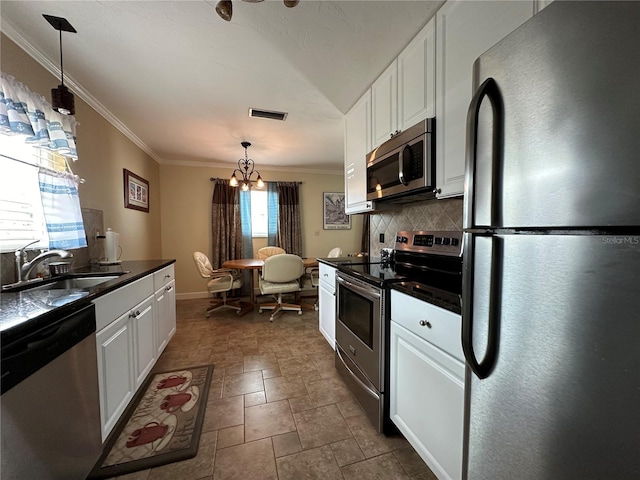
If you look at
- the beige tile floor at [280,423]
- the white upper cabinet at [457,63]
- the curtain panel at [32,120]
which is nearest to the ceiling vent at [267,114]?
the curtain panel at [32,120]

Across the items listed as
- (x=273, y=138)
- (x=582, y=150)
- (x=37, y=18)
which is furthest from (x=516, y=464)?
(x=273, y=138)

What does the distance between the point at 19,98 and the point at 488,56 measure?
2319 mm

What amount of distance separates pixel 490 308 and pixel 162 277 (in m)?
2.46

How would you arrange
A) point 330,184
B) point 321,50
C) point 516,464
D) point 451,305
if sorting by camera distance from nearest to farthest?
point 516,464
point 451,305
point 321,50
point 330,184

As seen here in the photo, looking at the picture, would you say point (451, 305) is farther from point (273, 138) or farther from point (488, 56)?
point (273, 138)

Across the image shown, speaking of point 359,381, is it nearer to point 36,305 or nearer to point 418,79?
point 36,305

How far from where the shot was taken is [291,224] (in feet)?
16.1

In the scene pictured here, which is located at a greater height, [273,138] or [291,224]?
[273,138]

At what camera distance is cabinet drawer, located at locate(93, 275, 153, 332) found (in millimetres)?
1254

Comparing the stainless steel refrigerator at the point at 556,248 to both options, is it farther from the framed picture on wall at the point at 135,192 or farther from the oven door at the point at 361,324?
the framed picture on wall at the point at 135,192

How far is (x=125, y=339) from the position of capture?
60.4 inches

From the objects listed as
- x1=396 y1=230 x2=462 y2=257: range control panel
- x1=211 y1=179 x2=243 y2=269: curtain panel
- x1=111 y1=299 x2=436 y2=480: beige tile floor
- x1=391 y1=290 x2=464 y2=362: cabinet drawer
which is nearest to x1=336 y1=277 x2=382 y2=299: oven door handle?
x1=391 y1=290 x2=464 y2=362: cabinet drawer

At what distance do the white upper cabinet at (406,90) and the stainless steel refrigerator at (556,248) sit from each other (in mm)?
813

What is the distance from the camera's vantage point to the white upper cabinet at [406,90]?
1.43 meters
